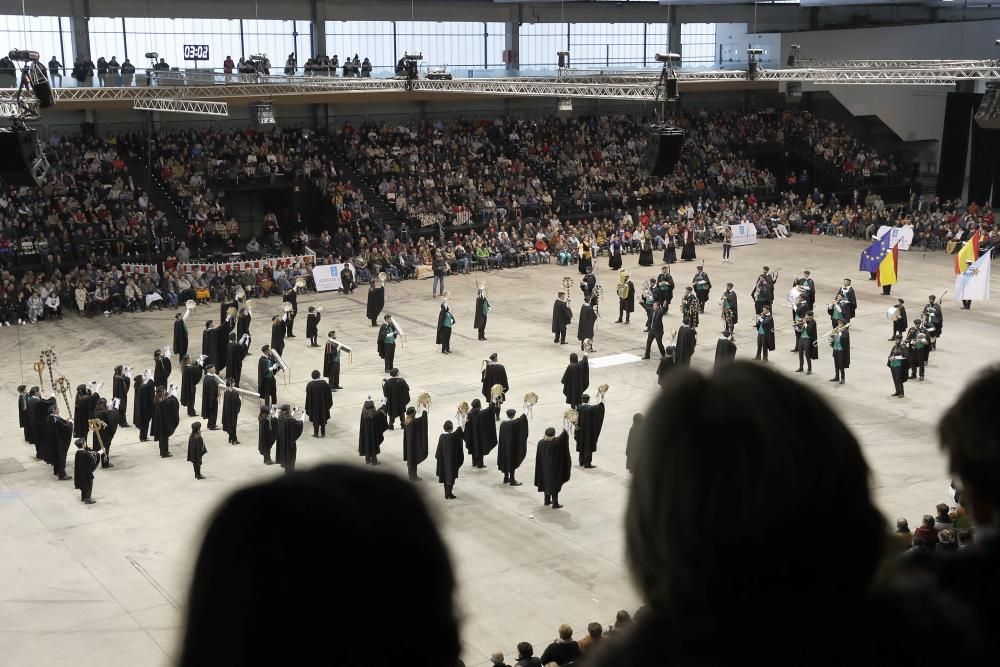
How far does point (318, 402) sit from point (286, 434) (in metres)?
2.02

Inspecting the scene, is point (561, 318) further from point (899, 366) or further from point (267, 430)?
point (267, 430)

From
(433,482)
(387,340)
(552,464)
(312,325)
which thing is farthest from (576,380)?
(312,325)

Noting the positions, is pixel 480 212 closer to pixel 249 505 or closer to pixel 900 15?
pixel 900 15

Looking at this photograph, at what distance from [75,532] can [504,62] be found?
96.4 feet

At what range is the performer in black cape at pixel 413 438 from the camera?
16.1 metres

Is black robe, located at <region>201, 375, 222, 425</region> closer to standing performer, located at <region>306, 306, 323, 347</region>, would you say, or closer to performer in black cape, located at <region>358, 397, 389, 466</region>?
performer in black cape, located at <region>358, 397, 389, 466</region>

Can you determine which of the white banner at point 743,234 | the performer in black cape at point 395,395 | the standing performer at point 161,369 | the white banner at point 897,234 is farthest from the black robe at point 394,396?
the white banner at point 743,234

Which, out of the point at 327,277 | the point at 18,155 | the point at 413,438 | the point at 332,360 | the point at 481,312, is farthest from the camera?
the point at 327,277

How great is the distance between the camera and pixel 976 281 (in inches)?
1023

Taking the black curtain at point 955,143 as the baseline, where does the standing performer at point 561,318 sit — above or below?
below

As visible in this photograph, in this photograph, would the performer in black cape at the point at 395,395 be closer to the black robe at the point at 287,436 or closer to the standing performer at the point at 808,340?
the black robe at the point at 287,436

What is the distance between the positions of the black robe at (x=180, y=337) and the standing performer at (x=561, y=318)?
7335 millimetres

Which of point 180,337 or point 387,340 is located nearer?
point 387,340

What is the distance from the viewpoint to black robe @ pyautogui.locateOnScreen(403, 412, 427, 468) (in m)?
16.1
